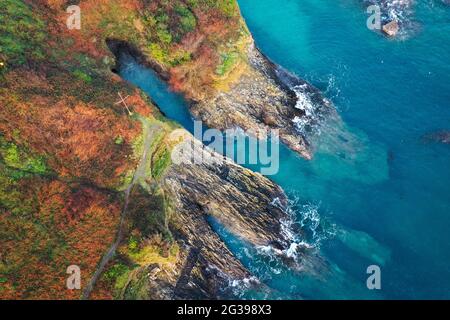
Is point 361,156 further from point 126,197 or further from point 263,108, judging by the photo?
point 126,197

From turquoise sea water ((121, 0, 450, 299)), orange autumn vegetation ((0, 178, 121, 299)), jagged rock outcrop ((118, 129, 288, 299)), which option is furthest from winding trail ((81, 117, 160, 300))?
turquoise sea water ((121, 0, 450, 299))

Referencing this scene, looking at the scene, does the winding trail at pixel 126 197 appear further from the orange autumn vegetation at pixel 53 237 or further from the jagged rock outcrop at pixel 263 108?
the jagged rock outcrop at pixel 263 108

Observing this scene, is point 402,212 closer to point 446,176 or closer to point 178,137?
point 446,176

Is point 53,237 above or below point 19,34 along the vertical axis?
below

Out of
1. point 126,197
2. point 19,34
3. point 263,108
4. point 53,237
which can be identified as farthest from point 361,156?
point 19,34

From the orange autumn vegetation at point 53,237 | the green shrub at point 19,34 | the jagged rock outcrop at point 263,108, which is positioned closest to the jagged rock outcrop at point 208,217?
the orange autumn vegetation at point 53,237

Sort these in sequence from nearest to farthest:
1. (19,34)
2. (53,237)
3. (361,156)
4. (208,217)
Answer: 1. (53,237)
2. (19,34)
3. (208,217)
4. (361,156)
